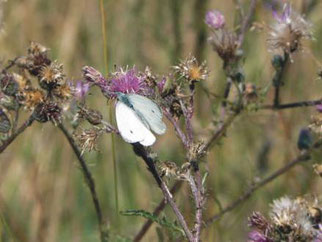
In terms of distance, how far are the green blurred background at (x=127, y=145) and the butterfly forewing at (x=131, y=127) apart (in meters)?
0.93

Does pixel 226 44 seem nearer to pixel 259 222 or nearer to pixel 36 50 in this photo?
pixel 36 50

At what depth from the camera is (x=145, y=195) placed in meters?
3.14

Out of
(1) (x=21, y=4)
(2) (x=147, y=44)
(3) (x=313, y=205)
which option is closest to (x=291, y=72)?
(2) (x=147, y=44)

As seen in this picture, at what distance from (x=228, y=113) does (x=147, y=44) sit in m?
1.47

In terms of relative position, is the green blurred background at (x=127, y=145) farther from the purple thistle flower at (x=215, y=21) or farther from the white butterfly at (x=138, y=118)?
the white butterfly at (x=138, y=118)

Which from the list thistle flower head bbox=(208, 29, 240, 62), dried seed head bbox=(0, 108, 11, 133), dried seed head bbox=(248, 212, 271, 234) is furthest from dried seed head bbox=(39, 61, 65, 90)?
thistle flower head bbox=(208, 29, 240, 62)

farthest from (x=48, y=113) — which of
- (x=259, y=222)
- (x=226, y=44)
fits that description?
(x=226, y=44)

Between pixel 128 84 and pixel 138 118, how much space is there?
0.42 feet

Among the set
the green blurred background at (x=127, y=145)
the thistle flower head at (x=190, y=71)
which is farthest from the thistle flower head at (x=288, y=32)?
the thistle flower head at (x=190, y=71)

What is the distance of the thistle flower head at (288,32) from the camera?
2.22 metres

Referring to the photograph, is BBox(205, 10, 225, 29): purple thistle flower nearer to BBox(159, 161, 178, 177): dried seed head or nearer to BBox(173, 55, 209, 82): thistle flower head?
BBox(173, 55, 209, 82): thistle flower head

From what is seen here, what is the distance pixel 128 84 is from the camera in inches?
62.7

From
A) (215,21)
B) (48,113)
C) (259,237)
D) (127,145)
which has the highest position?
(127,145)

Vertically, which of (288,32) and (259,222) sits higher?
(288,32)
